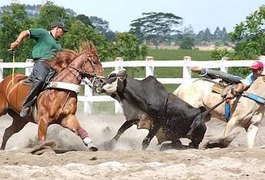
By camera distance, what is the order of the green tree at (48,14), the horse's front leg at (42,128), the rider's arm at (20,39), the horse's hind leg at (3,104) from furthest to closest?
1. the green tree at (48,14)
2. the horse's hind leg at (3,104)
3. the rider's arm at (20,39)
4. the horse's front leg at (42,128)

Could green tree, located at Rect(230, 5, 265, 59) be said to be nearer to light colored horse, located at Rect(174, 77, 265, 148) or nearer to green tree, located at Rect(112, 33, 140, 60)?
green tree, located at Rect(112, 33, 140, 60)

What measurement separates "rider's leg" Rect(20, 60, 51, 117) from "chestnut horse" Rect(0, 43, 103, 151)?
0.27 ft

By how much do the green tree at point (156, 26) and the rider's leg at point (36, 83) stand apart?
222 ft

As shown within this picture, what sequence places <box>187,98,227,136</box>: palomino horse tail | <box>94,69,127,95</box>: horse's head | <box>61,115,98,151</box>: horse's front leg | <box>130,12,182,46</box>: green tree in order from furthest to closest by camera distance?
<box>130,12,182,46</box>: green tree, <box>187,98,227,136</box>: palomino horse tail, <box>94,69,127,95</box>: horse's head, <box>61,115,98,151</box>: horse's front leg

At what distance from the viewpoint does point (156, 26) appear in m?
91.1

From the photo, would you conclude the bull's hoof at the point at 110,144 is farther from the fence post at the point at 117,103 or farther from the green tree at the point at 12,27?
the green tree at the point at 12,27

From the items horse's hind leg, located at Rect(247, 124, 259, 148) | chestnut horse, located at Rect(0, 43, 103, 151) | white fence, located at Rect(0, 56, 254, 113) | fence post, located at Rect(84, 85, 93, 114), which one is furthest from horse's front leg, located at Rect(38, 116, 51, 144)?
fence post, located at Rect(84, 85, 93, 114)

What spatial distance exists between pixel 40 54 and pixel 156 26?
265 feet

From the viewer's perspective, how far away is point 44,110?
1026 cm

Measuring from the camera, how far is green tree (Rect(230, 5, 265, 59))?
19562mm

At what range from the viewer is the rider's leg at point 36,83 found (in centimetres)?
1048

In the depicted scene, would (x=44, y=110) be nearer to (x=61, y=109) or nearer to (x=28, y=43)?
(x=61, y=109)

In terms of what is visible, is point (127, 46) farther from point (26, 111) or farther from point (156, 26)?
point (156, 26)

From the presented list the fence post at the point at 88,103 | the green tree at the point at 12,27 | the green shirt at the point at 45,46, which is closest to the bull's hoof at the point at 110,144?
the green shirt at the point at 45,46
